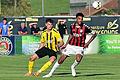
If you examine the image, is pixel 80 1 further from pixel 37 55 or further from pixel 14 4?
pixel 37 55

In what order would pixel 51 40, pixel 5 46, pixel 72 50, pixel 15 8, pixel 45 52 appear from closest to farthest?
pixel 72 50 → pixel 45 52 → pixel 51 40 → pixel 5 46 → pixel 15 8

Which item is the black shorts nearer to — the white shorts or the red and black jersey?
the white shorts

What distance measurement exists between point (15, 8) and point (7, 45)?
35.0 m

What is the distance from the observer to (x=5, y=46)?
30.7 meters

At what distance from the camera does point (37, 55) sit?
698 inches

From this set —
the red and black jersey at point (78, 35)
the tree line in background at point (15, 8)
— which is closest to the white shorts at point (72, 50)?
the red and black jersey at point (78, 35)

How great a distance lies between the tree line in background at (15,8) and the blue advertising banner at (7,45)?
1235 inches

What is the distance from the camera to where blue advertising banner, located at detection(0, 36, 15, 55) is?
1203 inches

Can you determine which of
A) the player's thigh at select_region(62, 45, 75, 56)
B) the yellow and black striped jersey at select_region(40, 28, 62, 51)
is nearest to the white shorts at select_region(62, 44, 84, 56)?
the player's thigh at select_region(62, 45, 75, 56)

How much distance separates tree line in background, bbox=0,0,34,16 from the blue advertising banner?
31381 mm

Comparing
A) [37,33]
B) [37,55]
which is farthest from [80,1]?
[37,55]

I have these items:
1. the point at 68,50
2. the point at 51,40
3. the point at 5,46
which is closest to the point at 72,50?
the point at 68,50

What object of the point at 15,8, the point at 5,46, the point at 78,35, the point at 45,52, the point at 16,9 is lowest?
the point at 5,46

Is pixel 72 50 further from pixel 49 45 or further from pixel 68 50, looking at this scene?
pixel 49 45
